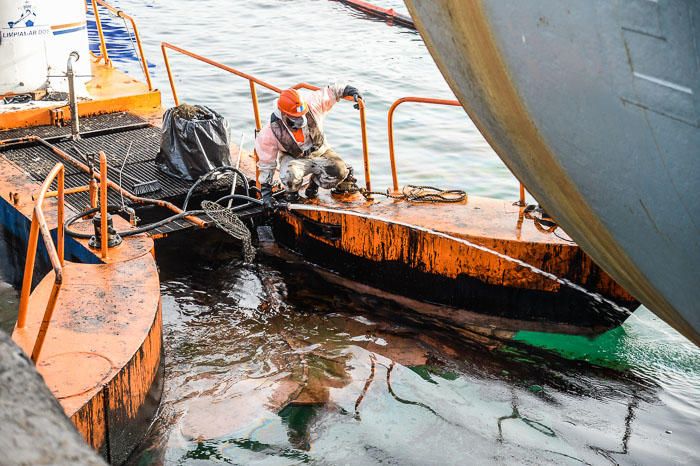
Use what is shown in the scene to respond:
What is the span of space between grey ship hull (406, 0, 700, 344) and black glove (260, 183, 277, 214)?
663cm

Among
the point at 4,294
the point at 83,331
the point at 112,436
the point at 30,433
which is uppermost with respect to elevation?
the point at 30,433

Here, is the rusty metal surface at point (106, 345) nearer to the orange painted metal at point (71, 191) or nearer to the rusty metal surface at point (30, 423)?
the orange painted metal at point (71, 191)

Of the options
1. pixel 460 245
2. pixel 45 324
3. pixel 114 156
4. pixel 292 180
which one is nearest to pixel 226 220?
pixel 292 180

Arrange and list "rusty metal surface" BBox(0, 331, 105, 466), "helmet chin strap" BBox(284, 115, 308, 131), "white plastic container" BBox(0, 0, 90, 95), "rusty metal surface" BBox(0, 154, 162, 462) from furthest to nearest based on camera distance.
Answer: "white plastic container" BBox(0, 0, 90, 95), "helmet chin strap" BBox(284, 115, 308, 131), "rusty metal surface" BBox(0, 154, 162, 462), "rusty metal surface" BBox(0, 331, 105, 466)

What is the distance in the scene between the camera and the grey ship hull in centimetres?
182

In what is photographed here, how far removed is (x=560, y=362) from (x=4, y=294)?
6.26 meters

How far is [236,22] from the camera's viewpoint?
26516 mm

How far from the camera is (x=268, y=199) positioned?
8883 millimetres

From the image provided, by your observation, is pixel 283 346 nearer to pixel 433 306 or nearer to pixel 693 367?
pixel 433 306

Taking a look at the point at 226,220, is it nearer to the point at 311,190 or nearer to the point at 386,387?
the point at 311,190

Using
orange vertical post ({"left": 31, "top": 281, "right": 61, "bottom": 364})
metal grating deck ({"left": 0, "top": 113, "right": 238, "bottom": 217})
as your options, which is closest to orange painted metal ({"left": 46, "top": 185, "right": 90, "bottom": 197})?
metal grating deck ({"left": 0, "top": 113, "right": 238, "bottom": 217})

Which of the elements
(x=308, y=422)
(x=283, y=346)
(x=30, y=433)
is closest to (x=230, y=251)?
(x=283, y=346)

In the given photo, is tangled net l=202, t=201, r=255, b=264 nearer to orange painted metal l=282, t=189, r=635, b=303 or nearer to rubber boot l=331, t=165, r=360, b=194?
orange painted metal l=282, t=189, r=635, b=303

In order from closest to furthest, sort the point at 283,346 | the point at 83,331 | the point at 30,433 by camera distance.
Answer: the point at 30,433 → the point at 83,331 → the point at 283,346
